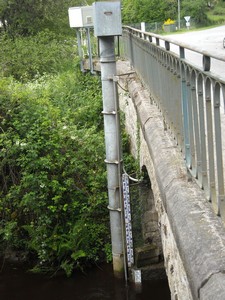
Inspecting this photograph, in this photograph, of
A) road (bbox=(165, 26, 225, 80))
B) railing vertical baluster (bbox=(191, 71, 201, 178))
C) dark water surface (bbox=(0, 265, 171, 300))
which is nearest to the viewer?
road (bbox=(165, 26, 225, 80))

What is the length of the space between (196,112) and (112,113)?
4.61m

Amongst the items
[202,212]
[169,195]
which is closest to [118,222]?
[169,195]

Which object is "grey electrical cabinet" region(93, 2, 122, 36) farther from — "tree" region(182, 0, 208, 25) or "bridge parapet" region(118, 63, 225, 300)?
"tree" region(182, 0, 208, 25)

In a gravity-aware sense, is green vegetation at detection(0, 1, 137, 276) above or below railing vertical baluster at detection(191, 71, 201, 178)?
below

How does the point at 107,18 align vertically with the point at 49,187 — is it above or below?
above

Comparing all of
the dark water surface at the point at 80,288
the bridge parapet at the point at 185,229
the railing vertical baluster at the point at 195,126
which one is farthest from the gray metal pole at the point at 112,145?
the railing vertical baluster at the point at 195,126

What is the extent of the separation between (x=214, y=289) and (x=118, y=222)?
624 cm

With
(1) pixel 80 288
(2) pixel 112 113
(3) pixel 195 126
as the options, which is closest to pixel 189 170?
(3) pixel 195 126

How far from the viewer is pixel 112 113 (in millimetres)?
7781

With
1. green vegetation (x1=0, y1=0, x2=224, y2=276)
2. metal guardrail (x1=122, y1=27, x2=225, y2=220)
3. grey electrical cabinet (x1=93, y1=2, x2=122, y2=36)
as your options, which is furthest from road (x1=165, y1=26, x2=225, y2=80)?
green vegetation (x1=0, y1=0, x2=224, y2=276)

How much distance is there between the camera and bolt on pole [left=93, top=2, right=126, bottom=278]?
702cm

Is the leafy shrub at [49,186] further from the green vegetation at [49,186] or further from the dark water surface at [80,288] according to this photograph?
the dark water surface at [80,288]

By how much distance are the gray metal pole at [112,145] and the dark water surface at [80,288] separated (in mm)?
332

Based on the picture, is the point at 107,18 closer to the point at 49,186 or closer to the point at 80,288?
the point at 49,186
